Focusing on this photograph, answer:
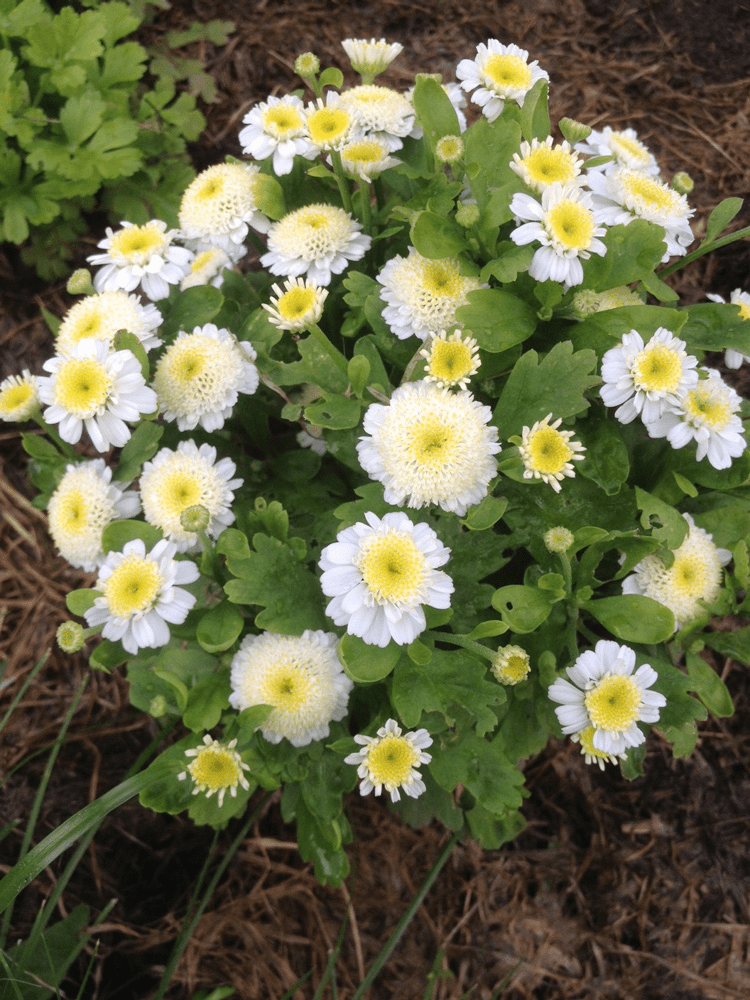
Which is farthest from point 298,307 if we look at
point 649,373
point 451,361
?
point 649,373

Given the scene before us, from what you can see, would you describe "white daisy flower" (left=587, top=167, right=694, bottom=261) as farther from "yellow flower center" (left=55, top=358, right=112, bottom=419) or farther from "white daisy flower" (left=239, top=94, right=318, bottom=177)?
"yellow flower center" (left=55, top=358, right=112, bottom=419)

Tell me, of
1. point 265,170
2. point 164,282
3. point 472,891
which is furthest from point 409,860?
point 265,170

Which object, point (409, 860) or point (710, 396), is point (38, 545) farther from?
point (710, 396)

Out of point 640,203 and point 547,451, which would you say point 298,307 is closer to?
point 547,451

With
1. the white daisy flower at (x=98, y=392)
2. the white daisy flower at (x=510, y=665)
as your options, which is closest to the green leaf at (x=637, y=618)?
the white daisy flower at (x=510, y=665)

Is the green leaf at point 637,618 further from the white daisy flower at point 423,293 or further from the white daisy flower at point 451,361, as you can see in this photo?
the white daisy flower at point 423,293

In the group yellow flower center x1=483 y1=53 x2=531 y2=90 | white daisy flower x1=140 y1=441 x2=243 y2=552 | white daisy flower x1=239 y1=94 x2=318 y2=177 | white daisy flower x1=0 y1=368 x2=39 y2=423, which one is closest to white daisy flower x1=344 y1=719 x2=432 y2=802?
white daisy flower x1=140 y1=441 x2=243 y2=552
